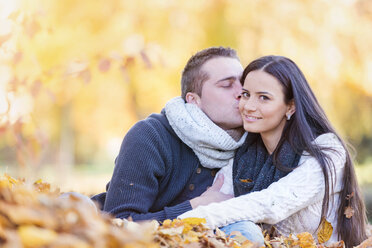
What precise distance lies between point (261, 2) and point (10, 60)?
549cm

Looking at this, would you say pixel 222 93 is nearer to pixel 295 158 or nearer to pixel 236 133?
pixel 236 133

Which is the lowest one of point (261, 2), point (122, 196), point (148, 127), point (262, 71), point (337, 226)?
point (337, 226)

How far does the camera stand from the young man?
2.74 m

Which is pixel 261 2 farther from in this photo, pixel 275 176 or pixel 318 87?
pixel 275 176

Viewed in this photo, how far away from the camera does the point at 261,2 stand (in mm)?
8094

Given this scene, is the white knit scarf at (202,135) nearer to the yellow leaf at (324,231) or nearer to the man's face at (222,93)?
the man's face at (222,93)

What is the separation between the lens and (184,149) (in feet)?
9.86

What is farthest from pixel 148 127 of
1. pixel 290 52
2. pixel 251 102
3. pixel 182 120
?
pixel 290 52

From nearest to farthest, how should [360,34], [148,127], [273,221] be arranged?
[273,221] → [148,127] → [360,34]

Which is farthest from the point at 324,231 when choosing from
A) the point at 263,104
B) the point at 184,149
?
the point at 184,149

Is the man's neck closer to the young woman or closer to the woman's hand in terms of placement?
the young woman

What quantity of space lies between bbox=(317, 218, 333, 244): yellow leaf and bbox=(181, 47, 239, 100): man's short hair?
3.72ft

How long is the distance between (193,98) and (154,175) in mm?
699

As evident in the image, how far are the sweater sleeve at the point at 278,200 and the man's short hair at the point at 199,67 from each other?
0.88 meters
